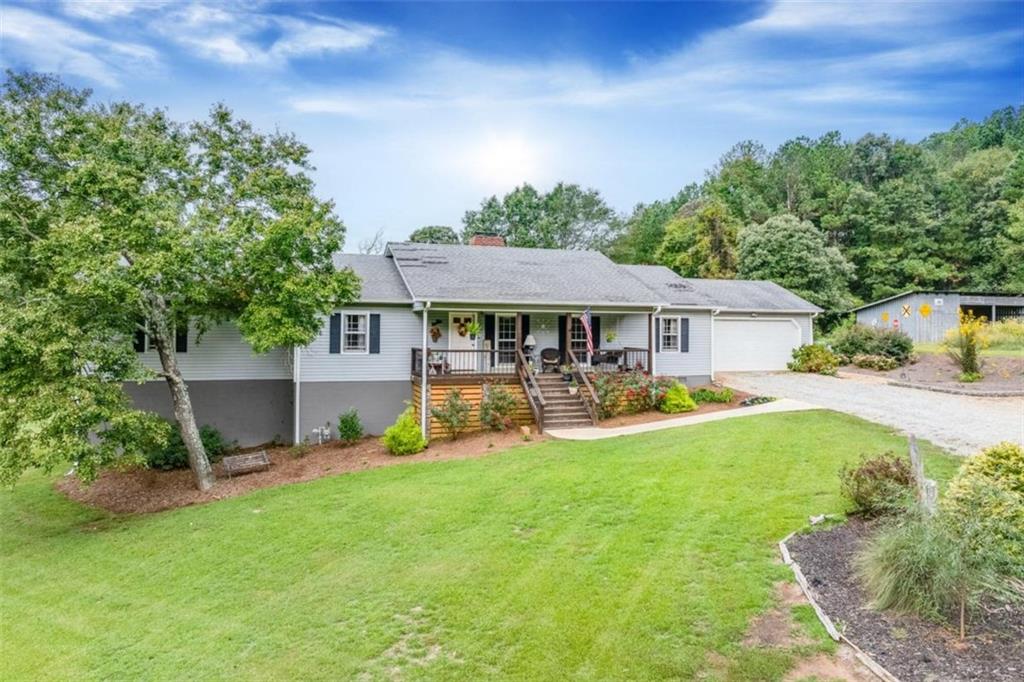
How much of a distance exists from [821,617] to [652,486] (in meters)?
4.54

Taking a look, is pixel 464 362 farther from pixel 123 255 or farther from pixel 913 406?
pixel 913 406

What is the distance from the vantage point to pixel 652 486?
9898mm

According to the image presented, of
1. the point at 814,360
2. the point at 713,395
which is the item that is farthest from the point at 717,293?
the point at 713,395

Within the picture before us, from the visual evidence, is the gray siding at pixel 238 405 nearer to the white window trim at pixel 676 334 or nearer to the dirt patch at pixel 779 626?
the white window trim at pixel 676 334

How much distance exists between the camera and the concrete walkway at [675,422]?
1468 centimetres

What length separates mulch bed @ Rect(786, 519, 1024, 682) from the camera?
4.51 metres

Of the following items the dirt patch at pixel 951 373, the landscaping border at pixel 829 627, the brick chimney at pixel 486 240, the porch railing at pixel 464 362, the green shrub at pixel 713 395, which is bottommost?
the landscaping border at pixel 829 627

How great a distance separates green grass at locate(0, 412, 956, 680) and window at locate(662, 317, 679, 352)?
344 inches

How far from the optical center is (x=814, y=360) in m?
23.2

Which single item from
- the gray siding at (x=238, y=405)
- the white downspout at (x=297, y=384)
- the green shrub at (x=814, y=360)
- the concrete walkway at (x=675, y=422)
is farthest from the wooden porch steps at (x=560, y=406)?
the green shrub at (x=814, y=360)

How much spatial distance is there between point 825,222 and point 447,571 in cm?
4519

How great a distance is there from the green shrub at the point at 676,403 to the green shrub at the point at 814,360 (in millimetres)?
8725

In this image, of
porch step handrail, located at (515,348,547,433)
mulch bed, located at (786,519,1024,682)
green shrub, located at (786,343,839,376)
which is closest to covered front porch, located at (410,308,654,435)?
porch step handrail, located at (515,348,547,433)

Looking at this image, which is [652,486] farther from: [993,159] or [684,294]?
[993,159]
